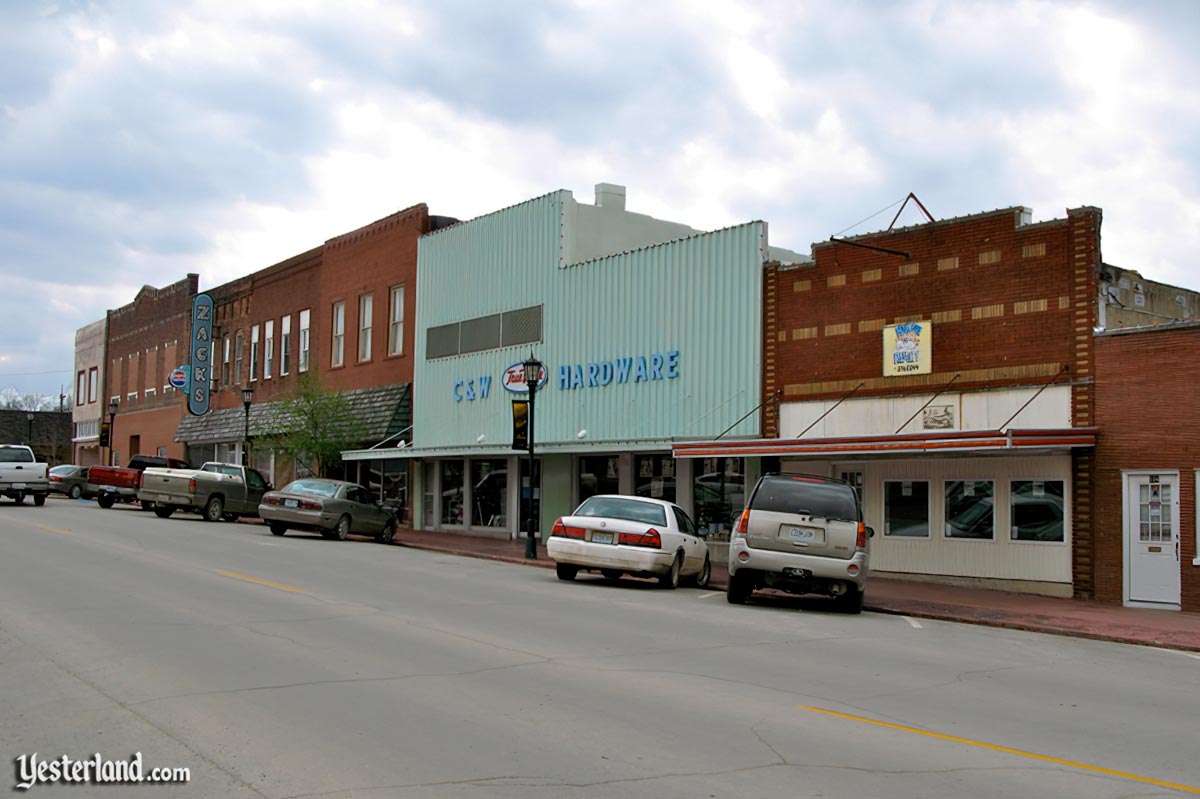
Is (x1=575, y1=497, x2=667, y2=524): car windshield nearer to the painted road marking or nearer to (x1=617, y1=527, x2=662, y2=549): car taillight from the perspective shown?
(x1=617, y1=527, x2=662, y2=549): car taillight

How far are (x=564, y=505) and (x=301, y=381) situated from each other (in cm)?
1232

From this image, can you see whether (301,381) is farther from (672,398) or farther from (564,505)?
(672,398)

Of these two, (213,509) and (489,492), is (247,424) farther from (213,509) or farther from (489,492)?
(489,492)

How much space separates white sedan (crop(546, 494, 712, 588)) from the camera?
17.8 metres

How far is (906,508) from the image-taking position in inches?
824

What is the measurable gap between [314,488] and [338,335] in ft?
43.7

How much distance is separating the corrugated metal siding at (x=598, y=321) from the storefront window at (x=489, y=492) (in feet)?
2.93

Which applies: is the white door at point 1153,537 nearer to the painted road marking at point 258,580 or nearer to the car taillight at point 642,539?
the car taillight at point 642,539

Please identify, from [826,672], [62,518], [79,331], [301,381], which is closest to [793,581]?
[826,672]

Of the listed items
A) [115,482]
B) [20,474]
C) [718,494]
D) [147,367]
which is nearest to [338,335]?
[115,482]

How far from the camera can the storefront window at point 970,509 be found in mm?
19625

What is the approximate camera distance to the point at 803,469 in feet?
73.6

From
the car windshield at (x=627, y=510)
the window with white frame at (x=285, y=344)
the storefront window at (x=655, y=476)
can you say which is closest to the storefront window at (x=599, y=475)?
the storefront window at (x=655, y=476)

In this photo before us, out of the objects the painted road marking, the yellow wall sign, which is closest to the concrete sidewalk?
the yellow wall sign
